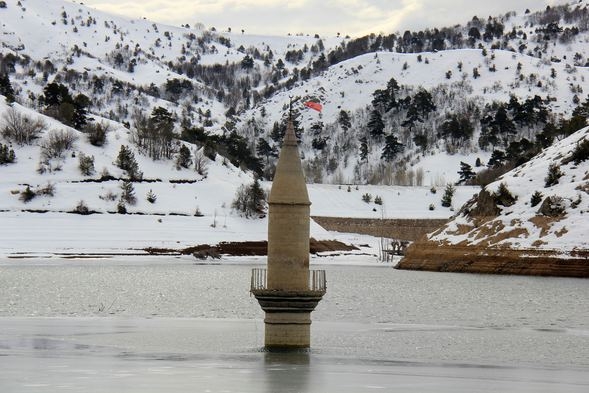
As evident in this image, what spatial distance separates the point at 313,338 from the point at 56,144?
7720 cm

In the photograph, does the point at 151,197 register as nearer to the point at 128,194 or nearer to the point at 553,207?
the point at 128,194

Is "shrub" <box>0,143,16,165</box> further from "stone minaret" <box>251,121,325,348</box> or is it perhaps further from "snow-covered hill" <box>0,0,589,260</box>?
"stone minaret" <box>251,121,325,348</box>

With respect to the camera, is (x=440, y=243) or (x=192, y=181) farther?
(x=192, y=181)

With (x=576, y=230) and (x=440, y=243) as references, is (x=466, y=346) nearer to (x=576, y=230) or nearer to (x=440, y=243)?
(x=576, y=230)

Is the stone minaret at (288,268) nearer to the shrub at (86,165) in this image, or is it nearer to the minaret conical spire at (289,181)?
the minaret conical spire at (289,181)

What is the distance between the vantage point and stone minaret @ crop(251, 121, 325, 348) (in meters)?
25.8

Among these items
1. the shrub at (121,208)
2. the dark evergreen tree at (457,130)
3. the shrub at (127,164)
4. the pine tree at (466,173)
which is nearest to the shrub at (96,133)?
the shrub at (127,164)

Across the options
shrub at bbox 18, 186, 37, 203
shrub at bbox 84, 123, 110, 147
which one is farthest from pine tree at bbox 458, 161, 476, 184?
shrub at bbox 18, 186, 37, 203

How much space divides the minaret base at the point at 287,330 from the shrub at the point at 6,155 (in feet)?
261

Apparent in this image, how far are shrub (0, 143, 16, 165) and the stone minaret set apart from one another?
79.6 metres

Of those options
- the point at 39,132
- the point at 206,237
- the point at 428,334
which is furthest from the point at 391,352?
the point at 39,132

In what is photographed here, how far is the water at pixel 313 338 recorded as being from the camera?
67.7 feet

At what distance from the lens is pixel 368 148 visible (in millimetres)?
176375

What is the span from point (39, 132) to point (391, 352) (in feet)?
275
